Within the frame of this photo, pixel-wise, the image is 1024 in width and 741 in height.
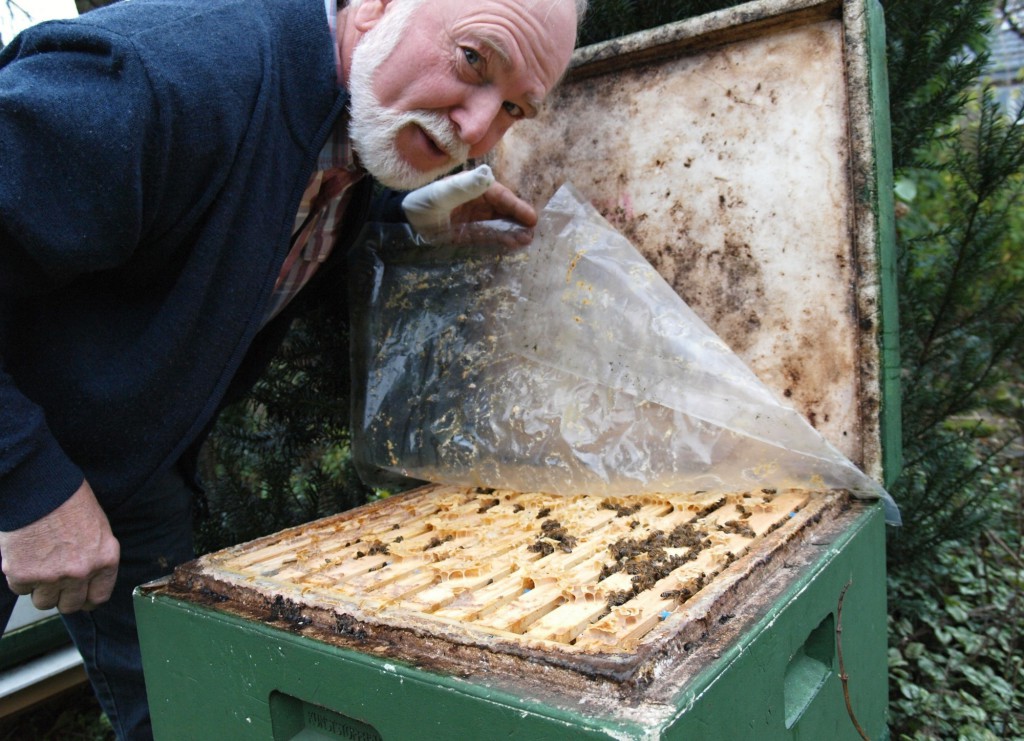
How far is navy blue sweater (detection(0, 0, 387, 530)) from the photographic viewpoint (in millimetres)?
970

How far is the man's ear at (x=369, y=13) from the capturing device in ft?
4.36

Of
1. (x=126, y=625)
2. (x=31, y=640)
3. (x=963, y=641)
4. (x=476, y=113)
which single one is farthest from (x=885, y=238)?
(x=31, y=640)

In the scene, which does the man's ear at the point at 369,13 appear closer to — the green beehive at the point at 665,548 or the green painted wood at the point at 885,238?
the green beehive at the point at 665,548

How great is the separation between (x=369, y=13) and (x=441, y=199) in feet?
1.30

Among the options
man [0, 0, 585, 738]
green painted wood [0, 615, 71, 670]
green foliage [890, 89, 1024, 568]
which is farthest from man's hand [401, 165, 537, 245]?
green painted wood [0, 615, 71, 670]

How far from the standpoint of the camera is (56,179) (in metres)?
0.97

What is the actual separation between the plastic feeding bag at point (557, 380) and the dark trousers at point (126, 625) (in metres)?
0.47

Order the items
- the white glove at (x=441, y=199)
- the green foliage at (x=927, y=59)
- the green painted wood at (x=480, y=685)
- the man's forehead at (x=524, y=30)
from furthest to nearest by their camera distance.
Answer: the green foliage at (x=927, y=59), the white glove at (x=441, y=199), the man's forehead at (x=524, y=30), the green painted wood at (x=480, y=685)

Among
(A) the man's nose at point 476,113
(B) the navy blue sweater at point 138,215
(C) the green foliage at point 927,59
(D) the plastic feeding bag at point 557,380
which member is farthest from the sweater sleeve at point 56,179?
(C) the green foliage at point 927,59

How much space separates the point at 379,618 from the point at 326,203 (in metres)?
0.90

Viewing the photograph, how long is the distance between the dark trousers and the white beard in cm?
74

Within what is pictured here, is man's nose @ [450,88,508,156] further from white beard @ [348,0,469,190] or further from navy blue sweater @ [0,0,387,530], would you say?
navy blue sweater @ [0,0,387,530]

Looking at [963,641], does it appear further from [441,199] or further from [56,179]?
[56,179]

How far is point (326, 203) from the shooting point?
151cm
